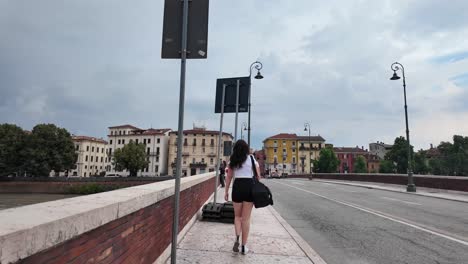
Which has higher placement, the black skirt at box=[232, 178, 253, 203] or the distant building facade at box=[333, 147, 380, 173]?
the distant building facade at box=[333, 147, 380, 173]

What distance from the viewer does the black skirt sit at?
5.27 meters

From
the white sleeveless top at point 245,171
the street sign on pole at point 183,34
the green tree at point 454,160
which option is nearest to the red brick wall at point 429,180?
the white sleeveless top at point 245,171

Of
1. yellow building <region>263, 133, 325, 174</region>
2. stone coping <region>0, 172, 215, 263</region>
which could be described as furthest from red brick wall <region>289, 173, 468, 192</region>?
yellow building <region>263, 133, 325, 174</region>

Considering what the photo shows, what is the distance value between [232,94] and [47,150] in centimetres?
6829

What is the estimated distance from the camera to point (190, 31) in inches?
156

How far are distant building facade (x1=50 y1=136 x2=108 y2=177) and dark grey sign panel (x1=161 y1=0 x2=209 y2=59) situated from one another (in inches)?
4371

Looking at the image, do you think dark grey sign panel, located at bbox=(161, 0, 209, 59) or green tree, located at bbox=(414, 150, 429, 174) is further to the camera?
green tree, located at bbox=(414, 150, 429, 174)

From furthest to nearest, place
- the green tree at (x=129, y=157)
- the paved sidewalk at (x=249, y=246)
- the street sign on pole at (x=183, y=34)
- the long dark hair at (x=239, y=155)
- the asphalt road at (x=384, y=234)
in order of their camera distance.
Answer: the green tree at (x=129, y=157)
the asphalt road at (x=384, y=234)
the long dark hair at (x=239, y=155)
the paved sidewalk at (x=249, y=246)
the street sign on pole at (x=183, y=34)

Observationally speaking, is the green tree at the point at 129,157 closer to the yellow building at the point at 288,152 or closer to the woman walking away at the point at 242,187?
the yellow building at the point at 288,152

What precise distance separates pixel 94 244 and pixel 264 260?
131 inches

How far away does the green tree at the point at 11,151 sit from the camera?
2534 inches

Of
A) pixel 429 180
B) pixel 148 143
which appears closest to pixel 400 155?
pixel 429 180

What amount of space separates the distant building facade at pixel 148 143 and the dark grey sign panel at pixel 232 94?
92452 mm

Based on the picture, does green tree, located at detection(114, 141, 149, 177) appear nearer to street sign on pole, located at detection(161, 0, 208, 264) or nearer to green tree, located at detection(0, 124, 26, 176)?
green tree, located at detection(0, 124, 26, 176)
